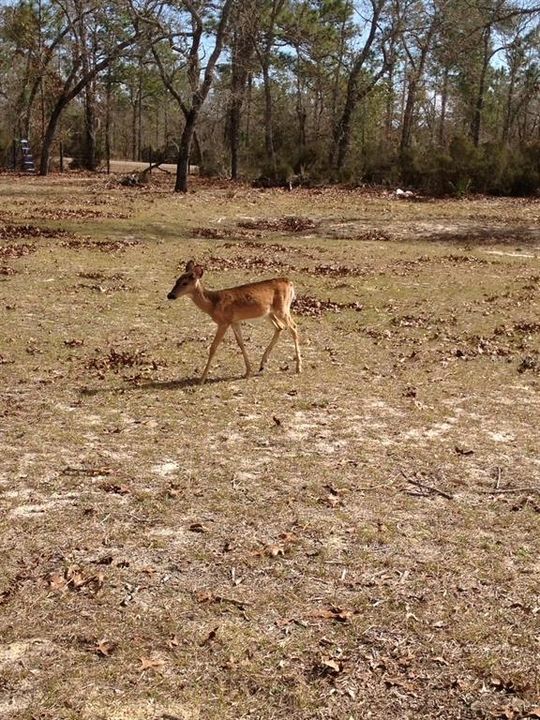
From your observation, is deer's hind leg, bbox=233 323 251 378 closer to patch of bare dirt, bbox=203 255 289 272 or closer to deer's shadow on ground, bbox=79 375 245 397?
deer's shadow on ground, bbox=79 375 245 397

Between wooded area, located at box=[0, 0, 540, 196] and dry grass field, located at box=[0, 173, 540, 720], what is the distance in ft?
46.6

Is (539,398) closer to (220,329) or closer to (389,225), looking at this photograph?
(220,329)

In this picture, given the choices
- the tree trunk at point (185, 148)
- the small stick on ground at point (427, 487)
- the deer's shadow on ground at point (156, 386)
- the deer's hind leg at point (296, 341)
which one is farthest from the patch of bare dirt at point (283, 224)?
the small stick on ground at point (427, 487)

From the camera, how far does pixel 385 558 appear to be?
492 cm

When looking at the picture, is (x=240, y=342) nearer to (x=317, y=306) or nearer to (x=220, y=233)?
(x=317, y=306)

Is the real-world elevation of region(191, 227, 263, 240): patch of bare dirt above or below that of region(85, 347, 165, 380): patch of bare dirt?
above

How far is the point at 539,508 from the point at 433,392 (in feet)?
9.65

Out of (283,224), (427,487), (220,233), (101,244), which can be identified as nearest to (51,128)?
(283,224)

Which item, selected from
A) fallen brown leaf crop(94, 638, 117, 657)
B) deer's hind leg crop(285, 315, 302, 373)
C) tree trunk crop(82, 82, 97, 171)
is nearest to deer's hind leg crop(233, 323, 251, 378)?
deer's hind leg crop(285, 315, 302, 373)

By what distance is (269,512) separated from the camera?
217 inches

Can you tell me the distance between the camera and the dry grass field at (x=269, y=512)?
3779mm

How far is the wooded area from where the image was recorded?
29.2 m

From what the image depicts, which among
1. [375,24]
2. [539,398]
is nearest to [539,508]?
[539,398]

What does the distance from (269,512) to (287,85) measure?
52.9 m
